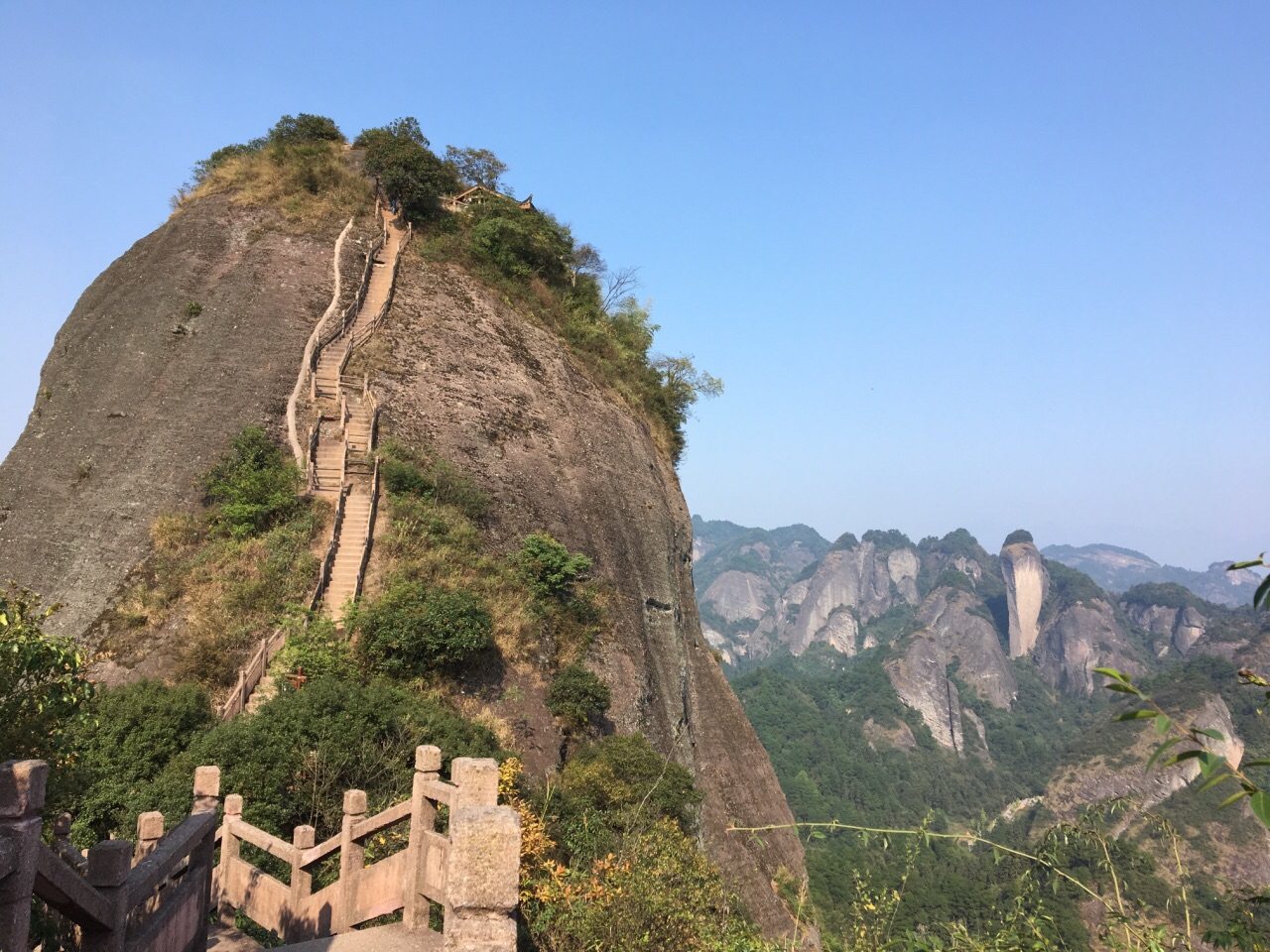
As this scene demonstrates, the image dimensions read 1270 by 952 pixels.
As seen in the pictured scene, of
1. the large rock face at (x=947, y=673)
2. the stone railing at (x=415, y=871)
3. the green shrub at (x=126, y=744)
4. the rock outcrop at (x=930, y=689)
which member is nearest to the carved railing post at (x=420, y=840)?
the stone railing at (x=415, y=871)

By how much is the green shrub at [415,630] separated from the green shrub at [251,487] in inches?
131

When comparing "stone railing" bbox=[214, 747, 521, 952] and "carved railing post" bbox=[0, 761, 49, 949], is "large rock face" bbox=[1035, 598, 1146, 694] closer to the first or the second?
"stone railing" bbox=[214, 747, 521, 952]

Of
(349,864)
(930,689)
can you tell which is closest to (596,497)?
(349,864)

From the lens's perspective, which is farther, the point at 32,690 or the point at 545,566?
the point at 545,566

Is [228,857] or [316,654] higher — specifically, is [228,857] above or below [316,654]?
below

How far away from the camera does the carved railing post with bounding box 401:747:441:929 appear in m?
6.82

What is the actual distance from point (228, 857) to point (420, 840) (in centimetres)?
379

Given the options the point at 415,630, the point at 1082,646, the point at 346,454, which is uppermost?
the point at 346,454

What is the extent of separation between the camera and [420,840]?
273 inches

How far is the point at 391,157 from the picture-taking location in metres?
26.0

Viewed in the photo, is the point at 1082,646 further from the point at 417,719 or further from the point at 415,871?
the point at 415,871

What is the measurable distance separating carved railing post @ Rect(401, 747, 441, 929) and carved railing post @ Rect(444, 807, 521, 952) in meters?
2.59

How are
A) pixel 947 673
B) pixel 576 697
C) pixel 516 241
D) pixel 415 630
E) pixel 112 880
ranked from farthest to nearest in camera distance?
pixel 947 673
pixel 516 241
pixel 576 697
pixel 415 630
pixel 112 880

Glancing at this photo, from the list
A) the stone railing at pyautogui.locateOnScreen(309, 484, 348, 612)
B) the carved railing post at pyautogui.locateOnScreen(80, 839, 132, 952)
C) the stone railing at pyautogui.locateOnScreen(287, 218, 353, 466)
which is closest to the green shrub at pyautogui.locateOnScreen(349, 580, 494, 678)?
the stone railing at pyautogui.locateOnScreen(309, 484, 348, 612)
